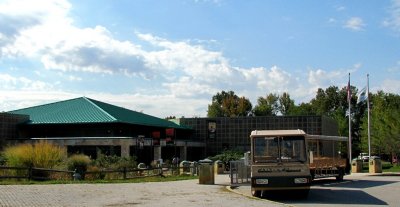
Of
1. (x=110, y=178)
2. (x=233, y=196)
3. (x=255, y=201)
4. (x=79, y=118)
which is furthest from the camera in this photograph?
(x=79, y=118)

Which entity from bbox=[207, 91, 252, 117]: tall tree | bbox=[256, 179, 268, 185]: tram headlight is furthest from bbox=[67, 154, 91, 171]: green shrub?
bbox=[207, 91, 252, 117]: tall tree

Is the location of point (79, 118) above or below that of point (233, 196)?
above

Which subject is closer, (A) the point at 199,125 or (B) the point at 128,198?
(B) the point at 128,198

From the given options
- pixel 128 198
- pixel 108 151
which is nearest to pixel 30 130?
pixel 108 151

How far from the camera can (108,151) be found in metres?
50.7

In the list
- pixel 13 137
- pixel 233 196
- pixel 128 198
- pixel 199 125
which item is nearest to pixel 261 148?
pixel 233 196

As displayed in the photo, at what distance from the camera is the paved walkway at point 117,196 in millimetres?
16125

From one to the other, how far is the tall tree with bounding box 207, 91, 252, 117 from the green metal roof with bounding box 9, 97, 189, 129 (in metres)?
41.5

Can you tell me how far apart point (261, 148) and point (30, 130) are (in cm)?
4302

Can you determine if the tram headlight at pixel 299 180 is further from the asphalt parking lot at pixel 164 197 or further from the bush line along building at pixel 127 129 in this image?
the bush line along building at pixel 127 129

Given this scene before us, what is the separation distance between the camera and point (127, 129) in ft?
182

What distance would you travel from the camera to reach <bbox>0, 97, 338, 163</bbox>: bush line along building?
168 ft

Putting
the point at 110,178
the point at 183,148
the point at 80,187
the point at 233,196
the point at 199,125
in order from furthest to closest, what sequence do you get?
the point at 199,125 → the point at 183,148 → the point at 110,178 → the point at 80,187 → the point at 233,196

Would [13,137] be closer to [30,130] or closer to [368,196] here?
[30,130]
